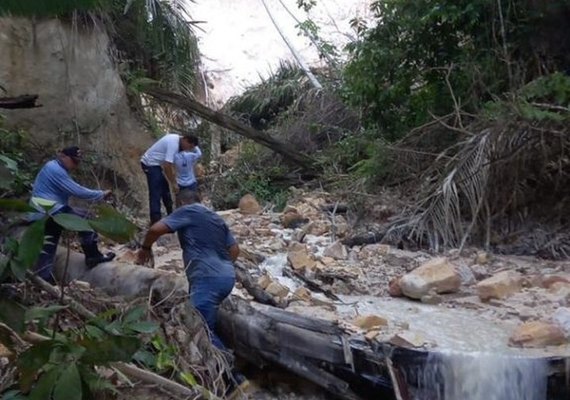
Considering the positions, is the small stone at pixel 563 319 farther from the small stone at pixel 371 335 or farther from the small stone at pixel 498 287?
the small stone at pixel 371 335

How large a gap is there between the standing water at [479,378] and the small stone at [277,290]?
5.12 ft

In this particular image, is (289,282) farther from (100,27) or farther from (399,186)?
(100,27)

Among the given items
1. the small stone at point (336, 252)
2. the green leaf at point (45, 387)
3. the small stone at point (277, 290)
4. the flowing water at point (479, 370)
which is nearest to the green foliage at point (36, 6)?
the green leaf at point (45, 387)

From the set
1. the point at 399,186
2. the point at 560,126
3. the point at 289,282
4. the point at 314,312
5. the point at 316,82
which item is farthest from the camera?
the point at 316,82

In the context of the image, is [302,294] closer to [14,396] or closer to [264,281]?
[264,281]

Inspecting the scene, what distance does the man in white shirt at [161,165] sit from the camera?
9.30m

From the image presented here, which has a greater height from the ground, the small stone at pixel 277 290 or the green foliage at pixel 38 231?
the green foliage at pixel 38 231

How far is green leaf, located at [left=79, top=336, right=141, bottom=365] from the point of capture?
A: 13.3 feet

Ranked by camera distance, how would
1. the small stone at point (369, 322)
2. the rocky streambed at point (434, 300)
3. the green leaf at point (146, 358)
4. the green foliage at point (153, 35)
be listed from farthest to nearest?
the green foliage at point (153, 35)
the small stone at point (369, 322)
the rocky streambed at point (434, 300)
the green leaf at point (146, 358)

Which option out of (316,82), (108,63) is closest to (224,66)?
(316,82)

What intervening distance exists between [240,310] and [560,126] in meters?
4.47

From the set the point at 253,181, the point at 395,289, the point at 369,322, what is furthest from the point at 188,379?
the point at 253,181

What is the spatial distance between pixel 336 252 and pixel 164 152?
201cm

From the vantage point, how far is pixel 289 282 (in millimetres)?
8336
